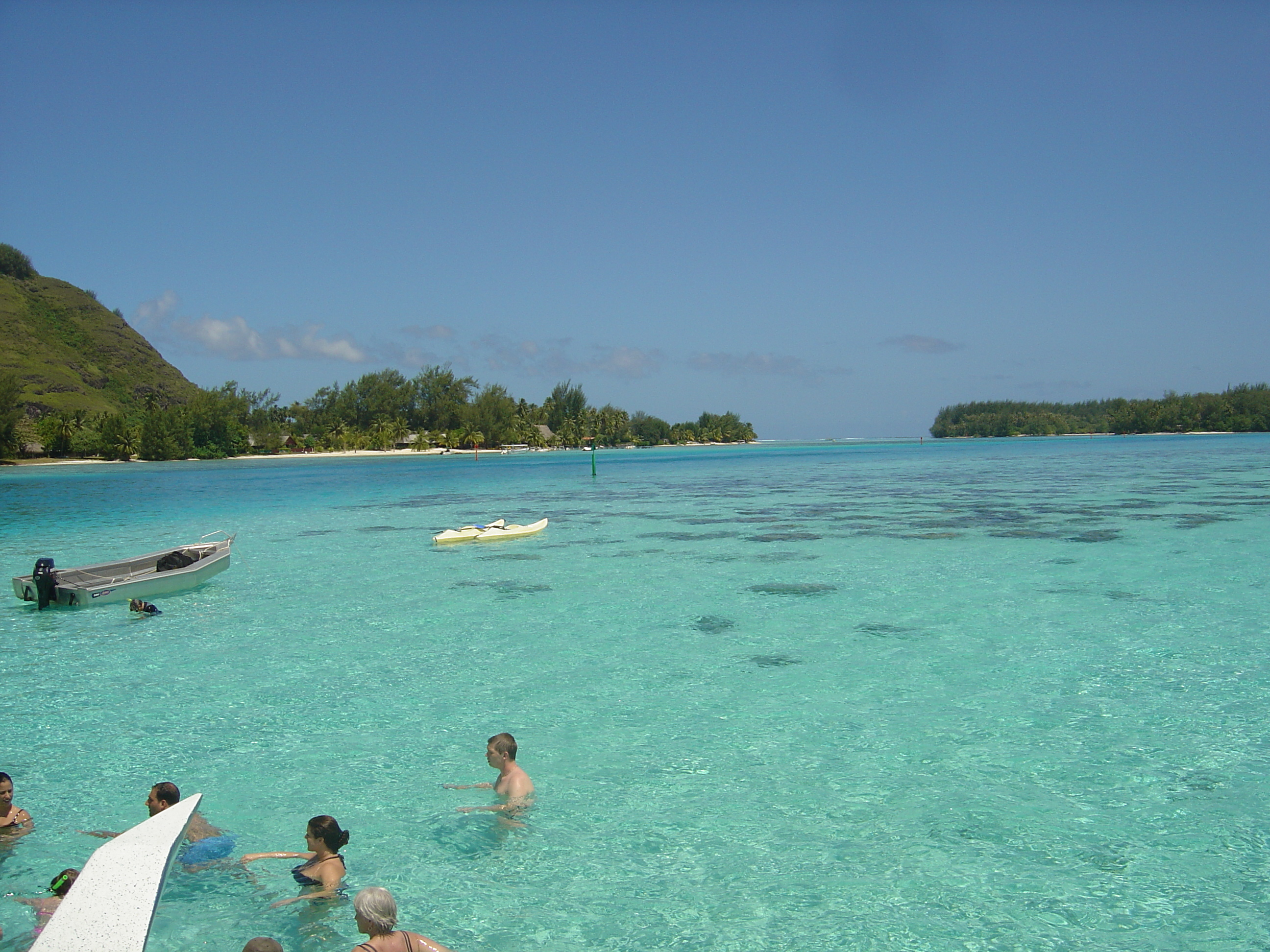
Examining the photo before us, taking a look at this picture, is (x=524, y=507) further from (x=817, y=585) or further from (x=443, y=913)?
(x=443, y=913)

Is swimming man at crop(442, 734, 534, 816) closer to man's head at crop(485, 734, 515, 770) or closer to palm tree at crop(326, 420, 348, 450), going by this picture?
man's head at crop(485, 734, 515, 770)

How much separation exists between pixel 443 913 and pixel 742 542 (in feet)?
67.1

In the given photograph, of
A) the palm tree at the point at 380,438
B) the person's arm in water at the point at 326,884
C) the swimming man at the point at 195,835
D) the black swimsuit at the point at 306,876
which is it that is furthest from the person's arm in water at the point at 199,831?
the palm tree at the point at 380,438

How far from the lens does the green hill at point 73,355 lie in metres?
141

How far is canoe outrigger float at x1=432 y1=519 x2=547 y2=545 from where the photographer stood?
26.4m

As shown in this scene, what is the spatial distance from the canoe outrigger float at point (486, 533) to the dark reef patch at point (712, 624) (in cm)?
1278

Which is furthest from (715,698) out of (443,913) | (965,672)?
(443,913)

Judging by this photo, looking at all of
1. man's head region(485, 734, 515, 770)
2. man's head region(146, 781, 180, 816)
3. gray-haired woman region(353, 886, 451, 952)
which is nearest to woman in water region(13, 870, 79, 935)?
man's head region(146, 781, 180, 816)

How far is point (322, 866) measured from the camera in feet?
20.8

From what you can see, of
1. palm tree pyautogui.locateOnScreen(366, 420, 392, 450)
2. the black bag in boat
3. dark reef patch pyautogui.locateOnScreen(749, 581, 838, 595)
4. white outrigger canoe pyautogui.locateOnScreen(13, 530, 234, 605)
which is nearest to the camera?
white outrigger canoe pyautogui.locateOnScreen(13, 530, 234, 605)

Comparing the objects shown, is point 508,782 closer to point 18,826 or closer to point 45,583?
point 18,826

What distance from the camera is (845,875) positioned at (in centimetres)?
656

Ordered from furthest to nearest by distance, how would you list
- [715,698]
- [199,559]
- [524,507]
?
[524,507]
[199,559]
[715,698]

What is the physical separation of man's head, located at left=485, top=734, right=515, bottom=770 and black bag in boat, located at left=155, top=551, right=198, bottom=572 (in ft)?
47.4
